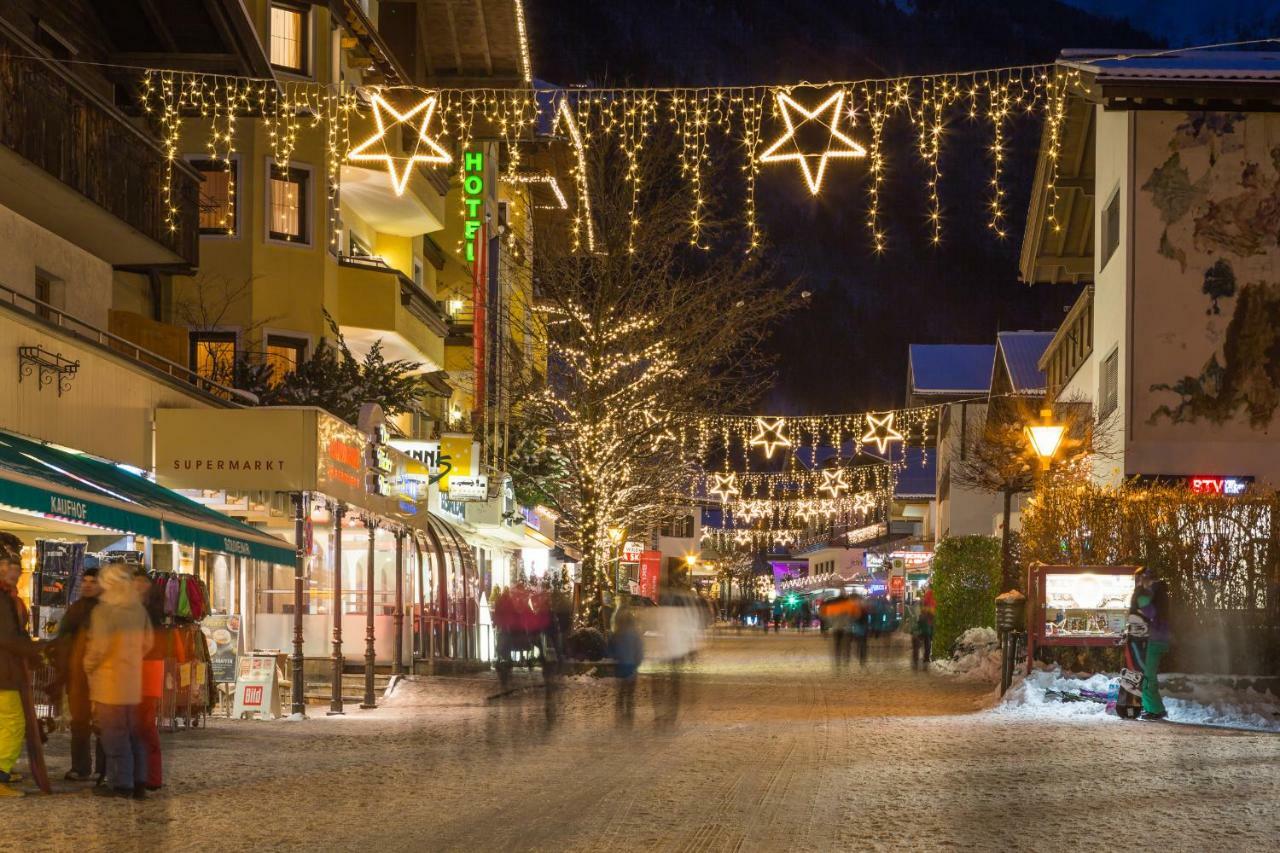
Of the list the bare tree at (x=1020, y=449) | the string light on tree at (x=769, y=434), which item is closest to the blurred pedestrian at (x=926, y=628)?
the bare tree at (x=1020, y=449)

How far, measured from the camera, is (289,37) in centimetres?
3177

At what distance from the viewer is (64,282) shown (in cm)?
2311

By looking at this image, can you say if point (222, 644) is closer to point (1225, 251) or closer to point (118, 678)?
point (118, 678)

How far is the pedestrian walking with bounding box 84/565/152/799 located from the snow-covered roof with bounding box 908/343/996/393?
73.1m

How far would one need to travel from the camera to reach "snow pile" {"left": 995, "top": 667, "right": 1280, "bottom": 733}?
1966 centimetres

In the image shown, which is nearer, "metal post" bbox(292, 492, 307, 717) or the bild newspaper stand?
"metal post" bbox(292, 492, 307, 717)

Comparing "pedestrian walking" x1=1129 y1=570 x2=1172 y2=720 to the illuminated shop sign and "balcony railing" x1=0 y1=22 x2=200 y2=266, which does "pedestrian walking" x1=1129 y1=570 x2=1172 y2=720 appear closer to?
"balcony railing" x1=0 y1=22 x2=200 y2=266

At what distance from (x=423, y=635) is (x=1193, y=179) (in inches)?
672

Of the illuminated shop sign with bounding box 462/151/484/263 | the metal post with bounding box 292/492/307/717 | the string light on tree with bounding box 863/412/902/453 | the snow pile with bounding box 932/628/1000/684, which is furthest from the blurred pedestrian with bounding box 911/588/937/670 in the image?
the metal post with bounding box 292/492/307/717

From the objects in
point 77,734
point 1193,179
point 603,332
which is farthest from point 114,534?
point 1193,179

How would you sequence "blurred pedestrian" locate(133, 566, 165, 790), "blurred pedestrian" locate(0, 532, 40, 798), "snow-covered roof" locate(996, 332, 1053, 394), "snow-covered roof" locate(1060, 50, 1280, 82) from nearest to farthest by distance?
"blurred pedestrian" locate(0, 532, 40, 798)
"blurred pedestrian" locate(133, 566, 165, 790)
"snow-covered roof" locate(1060, 50, 1280, 82)
"snow-covered roof" locate(996, 332, 1053, 394)

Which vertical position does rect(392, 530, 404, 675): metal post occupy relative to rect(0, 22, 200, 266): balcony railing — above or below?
below

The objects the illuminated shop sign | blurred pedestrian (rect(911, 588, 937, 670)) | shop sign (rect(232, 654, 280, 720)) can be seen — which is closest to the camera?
shop sign (rect(232, 654, 280, 720))

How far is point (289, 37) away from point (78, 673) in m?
20.7
